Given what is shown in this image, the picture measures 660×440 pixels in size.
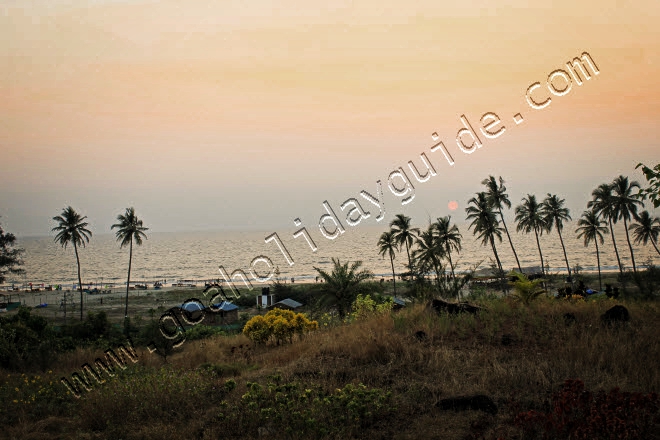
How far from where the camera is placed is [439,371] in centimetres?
865

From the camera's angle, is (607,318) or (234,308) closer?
(607,318)

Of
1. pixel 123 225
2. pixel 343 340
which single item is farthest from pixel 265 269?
pixel 343 340

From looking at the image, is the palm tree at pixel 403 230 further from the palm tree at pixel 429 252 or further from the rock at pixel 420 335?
the rock at pixel 420 335

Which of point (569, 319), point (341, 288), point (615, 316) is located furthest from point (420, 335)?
point (341, 288)

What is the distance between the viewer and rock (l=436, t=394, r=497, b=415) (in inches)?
267

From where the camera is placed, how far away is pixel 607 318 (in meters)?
10.5

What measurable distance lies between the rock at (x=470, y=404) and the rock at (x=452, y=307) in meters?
5.55

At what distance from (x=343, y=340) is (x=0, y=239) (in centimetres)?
6147

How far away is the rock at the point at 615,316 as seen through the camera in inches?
409

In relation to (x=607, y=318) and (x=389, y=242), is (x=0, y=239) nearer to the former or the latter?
(x=389, y=242)

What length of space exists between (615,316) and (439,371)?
4832 mm

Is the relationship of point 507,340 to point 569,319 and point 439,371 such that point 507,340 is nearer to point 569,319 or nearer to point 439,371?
point 569,319

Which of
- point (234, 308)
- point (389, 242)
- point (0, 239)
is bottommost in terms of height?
point (234, 308)

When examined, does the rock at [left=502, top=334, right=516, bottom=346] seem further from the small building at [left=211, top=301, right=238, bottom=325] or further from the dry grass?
the small building at [left=211, top=301, right=238, bottom=325]
